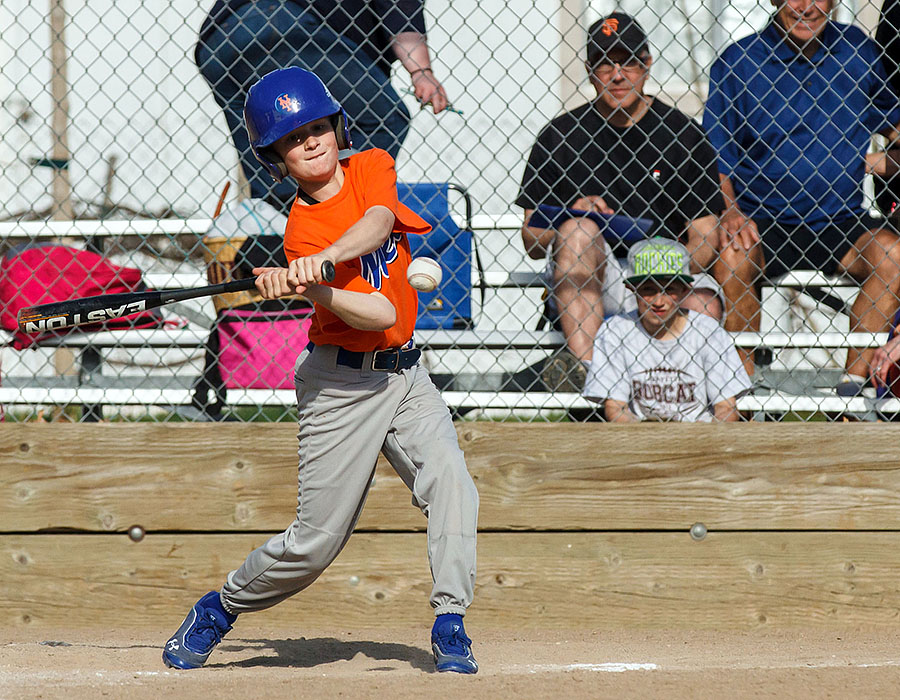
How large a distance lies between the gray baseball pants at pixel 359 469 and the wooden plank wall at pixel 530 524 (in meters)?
0.81

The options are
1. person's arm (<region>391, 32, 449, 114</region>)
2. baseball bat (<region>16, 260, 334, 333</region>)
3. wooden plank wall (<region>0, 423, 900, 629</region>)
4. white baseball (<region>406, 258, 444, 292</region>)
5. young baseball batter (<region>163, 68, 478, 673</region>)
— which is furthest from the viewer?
person's arm (<region>391, 32, 449, 114</region>)

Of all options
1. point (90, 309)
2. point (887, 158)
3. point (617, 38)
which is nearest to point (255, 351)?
point (90, 309)

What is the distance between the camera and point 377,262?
9.20ft

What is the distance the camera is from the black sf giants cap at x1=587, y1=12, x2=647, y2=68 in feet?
13.6

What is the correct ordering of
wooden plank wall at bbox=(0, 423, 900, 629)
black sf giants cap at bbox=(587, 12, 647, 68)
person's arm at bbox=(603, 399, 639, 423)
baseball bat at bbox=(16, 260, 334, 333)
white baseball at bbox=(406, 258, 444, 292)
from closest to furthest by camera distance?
white baseball at bbox=(406, 258, 444, 292) < baseball bat at bbox=(16, 260, 334, 333) < wooden plank wall at bbox=(0, 423, 900, 629) < person's arm at bbox=(603, 399, 639, 423) < black sf giants cap at bbox=(587, 12, 647, 68)

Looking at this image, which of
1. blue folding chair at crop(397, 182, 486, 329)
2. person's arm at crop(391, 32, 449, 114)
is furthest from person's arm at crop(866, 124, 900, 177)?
person's arm at crop(391, 32, 449, 114)

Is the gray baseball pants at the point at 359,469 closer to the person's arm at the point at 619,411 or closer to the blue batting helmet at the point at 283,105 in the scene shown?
the blue batting helmet at the point at 283,105

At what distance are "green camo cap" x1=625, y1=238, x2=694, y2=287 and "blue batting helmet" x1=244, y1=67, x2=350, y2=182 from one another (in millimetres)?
1555

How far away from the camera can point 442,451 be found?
2830mm

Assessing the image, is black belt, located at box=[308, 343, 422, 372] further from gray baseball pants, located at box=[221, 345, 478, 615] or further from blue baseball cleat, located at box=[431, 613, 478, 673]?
blue baseball cleat, located at box=[431, 613, 478, 673]

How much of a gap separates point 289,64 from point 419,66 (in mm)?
511

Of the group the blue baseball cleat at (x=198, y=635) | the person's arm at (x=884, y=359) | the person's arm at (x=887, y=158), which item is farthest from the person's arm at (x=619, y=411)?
the blue baseball cleat at (x=198, y=635)

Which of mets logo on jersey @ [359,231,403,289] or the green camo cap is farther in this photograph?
the green camo cap

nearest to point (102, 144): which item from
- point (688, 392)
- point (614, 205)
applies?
point (614, 205)
